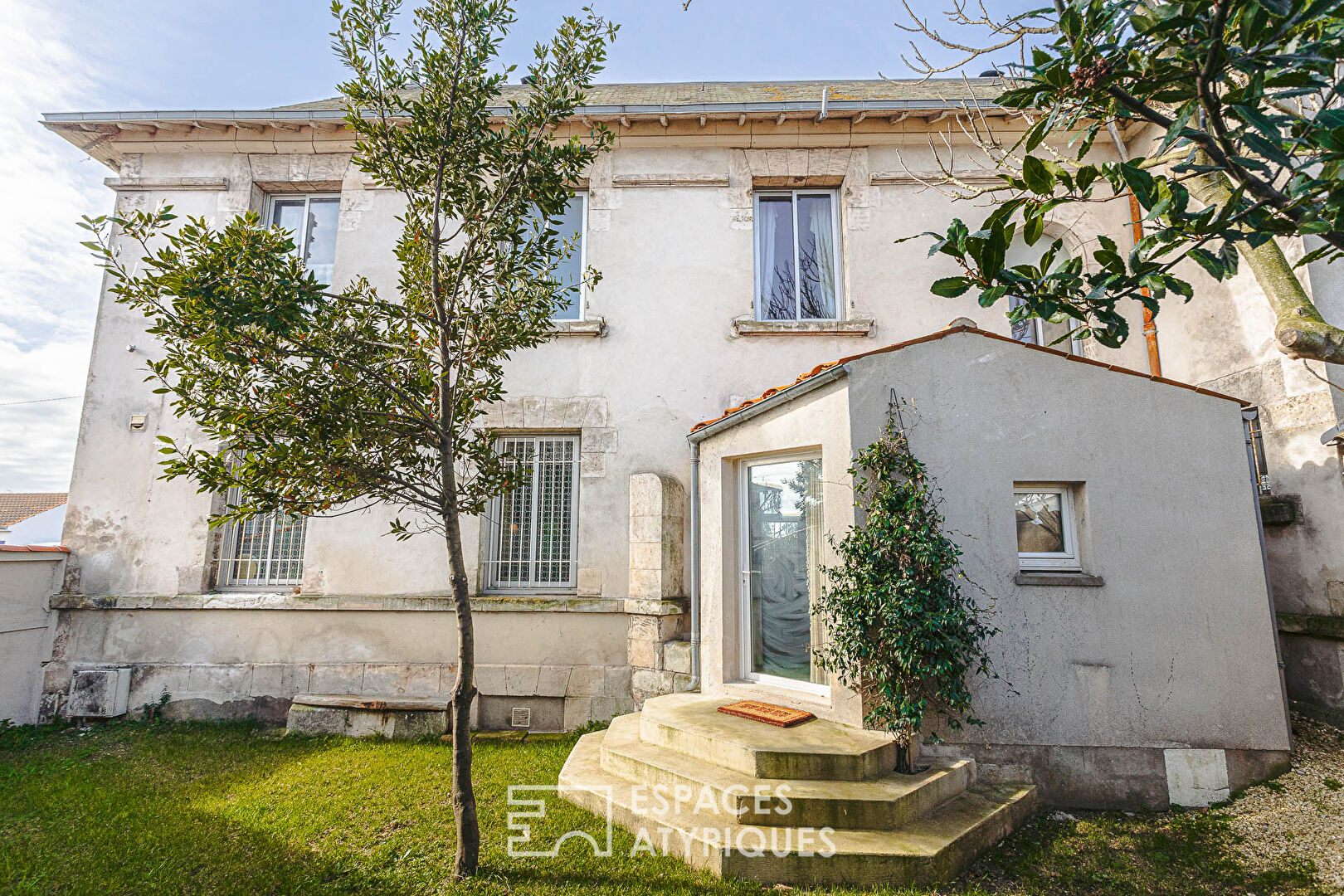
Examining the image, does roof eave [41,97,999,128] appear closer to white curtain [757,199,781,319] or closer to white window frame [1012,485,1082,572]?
white curtain [757,199,781,319]

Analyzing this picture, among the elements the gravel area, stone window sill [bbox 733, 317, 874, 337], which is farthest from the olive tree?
the gravel area

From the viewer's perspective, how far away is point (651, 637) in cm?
600

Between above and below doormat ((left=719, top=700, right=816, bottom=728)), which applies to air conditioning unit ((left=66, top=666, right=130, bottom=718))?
below

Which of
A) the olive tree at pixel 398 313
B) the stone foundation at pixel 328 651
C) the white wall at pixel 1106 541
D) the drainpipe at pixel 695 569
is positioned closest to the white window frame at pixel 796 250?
the drainpipe at pixel 695 569

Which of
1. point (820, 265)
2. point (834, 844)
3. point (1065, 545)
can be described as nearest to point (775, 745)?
point (834, 844)

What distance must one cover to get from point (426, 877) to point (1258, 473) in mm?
7117

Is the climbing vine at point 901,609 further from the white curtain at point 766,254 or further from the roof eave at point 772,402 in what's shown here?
the white curtain at point 766,254

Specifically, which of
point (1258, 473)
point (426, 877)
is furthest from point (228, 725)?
point (1258, 473)

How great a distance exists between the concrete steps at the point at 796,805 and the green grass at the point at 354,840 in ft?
0.46

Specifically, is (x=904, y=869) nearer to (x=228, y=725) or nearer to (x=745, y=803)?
(x=745, y=803)

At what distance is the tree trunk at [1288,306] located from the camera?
2924mm

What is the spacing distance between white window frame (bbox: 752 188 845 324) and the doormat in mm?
4041

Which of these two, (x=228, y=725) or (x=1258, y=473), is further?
(x=228, y=725)

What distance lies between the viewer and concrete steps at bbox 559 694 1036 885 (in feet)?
11.4
